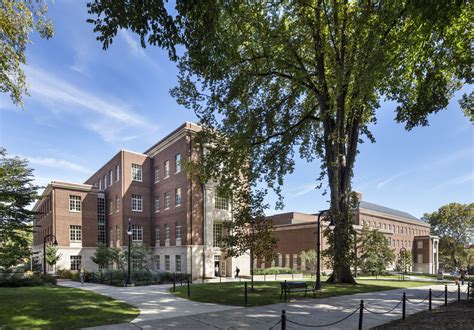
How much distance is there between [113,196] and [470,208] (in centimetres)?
6897

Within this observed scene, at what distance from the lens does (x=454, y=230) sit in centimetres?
7381

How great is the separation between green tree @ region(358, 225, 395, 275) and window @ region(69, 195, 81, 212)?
123 ft

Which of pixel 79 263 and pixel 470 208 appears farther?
pixel 470 208

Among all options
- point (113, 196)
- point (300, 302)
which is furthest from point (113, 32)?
point (113, 196)

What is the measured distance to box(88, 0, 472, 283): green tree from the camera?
53.7 ft

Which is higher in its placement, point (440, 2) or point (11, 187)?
point (440, 2)

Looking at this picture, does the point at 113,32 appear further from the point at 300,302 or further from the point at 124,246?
the point at 124,246

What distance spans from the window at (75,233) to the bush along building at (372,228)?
87.2 feet

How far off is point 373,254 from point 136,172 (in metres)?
31.8

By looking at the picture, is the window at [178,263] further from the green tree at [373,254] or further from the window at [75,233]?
the green tree at [373,254]

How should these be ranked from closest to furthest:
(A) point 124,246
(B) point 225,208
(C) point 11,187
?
(C) point 11,187 → (B) point 225,208 → (A) point 124,246

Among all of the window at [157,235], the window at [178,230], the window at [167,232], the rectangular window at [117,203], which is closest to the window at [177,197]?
the window at [178,230]

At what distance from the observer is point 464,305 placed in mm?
15102

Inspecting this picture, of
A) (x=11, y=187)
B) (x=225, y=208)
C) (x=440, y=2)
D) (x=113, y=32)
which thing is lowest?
(x=225, y=208)
